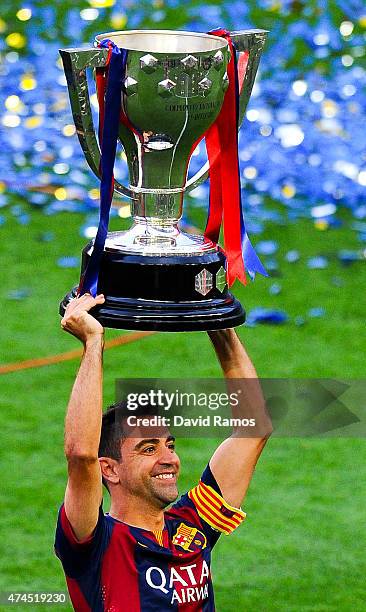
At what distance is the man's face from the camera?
12.2 ft

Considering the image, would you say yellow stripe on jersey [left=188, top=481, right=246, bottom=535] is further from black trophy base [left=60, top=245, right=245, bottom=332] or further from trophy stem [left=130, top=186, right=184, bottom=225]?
trophy stem [left=130, top=186, right=184, bottom=225]

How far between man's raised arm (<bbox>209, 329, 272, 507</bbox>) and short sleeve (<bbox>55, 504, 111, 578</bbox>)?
0.43m

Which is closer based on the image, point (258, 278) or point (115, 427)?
point (115, 427)

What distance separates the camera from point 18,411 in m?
7.11

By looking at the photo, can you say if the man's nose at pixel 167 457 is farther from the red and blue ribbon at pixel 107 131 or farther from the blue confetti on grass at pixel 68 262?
the blue confetti on grass at pixel 68 262

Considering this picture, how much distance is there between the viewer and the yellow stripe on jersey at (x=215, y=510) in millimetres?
3891

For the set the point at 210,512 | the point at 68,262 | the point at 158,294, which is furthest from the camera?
the point at 68,262

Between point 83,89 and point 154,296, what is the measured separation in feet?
1.72

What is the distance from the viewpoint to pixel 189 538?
381 centimetres

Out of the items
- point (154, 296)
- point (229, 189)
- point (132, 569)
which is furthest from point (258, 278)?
point (154, 296)

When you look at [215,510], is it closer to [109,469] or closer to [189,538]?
[189,538]

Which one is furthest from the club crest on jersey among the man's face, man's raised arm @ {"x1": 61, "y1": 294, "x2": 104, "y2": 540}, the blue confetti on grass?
the blue confetti on grass

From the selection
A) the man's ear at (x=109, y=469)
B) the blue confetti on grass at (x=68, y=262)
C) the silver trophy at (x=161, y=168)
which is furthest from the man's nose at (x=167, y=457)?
the blue confetti on grass at (x=68, y=262)

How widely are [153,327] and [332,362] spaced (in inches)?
166
